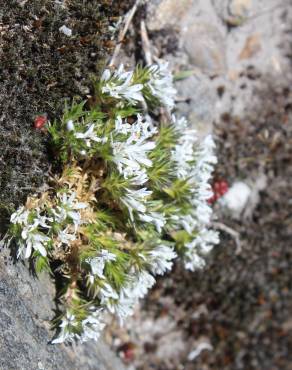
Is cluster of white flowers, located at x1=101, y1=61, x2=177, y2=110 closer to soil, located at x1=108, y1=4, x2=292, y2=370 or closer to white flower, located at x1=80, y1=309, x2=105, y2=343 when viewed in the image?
soil, located at x1=108, y1=4, x2=292, y2=370

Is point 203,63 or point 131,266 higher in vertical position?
point 203,63

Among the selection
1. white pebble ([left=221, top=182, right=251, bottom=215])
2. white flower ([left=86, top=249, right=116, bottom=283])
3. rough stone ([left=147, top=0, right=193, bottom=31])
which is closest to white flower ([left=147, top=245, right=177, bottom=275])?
white flower ([left=86, top=249, right=116, bottom=283])

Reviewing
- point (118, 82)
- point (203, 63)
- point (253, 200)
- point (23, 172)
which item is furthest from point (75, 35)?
point (253, 200)

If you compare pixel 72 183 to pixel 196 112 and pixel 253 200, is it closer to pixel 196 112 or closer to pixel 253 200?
pixel 196 112

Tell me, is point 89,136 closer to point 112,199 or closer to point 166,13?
point 112,199

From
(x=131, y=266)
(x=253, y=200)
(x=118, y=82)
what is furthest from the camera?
(x=253, y=200)
